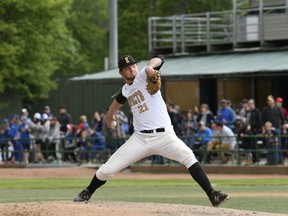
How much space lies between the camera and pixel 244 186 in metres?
21.5

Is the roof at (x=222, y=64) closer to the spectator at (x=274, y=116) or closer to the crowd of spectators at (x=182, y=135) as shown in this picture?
the crowd of spectators at (x=182, y=135)

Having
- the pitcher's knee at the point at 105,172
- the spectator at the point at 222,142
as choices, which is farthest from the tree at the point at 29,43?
the pitcher's knee at the point at 105,172

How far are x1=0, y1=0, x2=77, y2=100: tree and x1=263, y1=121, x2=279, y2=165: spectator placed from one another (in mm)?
18263

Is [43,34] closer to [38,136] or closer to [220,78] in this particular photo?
[220,78]

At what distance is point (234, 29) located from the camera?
3519 centimetres

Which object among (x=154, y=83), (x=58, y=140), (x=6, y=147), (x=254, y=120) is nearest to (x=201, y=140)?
(x=254, y=120)

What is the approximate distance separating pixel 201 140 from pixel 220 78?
721 cm

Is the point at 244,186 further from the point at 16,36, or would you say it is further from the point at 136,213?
the point at 16,36

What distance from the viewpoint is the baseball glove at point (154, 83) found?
12.8 metres

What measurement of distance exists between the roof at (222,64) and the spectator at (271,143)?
11.1 ft

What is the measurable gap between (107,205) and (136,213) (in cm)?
110

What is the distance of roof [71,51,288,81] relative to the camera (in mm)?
31267

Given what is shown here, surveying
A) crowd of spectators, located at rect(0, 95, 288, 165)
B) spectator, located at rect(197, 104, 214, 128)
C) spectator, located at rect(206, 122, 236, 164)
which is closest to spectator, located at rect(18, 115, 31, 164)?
crowd of spectators, located at rect(0, 95, 288, 165)

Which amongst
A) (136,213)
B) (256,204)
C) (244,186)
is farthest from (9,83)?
(136,213)
